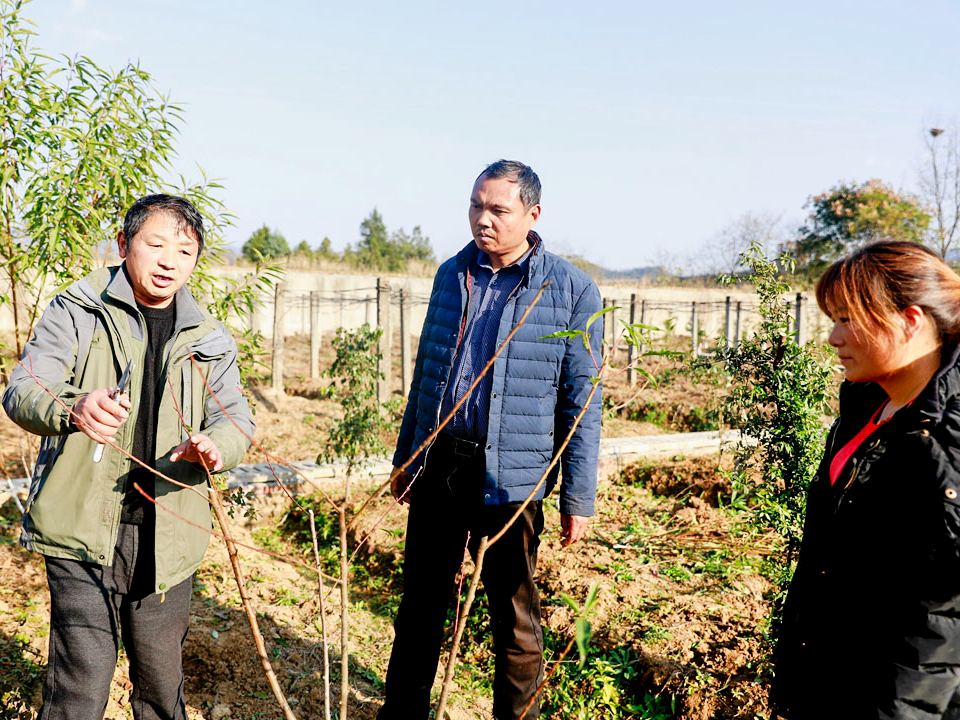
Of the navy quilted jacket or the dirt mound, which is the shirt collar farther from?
the dirt mound

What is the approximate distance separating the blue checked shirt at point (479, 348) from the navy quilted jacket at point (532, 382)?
3 centimetres

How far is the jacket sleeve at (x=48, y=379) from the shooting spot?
173 centimetres

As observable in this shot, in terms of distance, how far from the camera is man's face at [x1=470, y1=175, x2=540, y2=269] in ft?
8.01

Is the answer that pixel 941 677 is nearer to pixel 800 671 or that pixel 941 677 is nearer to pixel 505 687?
pixel 800 671

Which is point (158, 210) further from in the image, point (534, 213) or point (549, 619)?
point (549, 619)

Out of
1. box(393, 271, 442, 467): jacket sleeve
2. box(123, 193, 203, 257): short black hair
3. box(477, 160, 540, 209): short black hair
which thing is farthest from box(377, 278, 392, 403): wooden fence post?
box(123, 193, 203, 257): short black hair

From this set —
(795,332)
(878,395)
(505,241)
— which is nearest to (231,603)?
(505,241)

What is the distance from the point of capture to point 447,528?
2486 mm

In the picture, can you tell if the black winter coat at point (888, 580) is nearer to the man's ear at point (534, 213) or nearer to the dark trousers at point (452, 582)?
the dark trousers at point (452, 582)

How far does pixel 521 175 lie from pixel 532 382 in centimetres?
69

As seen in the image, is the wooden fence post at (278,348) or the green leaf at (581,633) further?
the wooden fence post at (278,348)

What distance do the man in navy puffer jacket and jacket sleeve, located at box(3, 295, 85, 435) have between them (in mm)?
1023

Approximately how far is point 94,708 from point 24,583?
6.74 ft

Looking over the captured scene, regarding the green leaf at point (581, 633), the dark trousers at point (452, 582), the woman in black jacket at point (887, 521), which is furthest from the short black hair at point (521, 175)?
the green leaf at point (581, 633)
